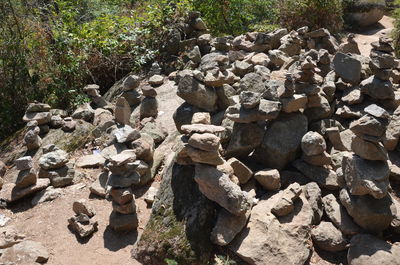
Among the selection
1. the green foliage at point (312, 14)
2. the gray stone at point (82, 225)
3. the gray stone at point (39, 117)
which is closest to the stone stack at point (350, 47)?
the green foliage at point (312, 14)

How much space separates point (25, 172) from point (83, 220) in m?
1.56

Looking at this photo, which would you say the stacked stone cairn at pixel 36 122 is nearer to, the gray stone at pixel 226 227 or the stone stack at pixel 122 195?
the stone stack at pixel 122 195

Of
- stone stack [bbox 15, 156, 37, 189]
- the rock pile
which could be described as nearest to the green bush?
the rock pile

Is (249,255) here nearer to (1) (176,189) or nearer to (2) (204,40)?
(1) (176,189)

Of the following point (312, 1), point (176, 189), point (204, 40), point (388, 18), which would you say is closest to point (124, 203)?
point (176, 189)

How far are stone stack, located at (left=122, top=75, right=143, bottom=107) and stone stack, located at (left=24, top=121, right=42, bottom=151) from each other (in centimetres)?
205

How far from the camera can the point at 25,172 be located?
657 cm

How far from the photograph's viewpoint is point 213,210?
17.7 feet

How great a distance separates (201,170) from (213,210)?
0.60 metres

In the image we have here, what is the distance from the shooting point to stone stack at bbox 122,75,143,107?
8812mm

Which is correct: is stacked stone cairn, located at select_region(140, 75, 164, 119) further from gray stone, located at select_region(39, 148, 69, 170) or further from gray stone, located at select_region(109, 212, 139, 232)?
gray stone, located at select_region(109, 212, 139, 232)

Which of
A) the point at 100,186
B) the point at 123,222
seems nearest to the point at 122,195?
the point at 123,222

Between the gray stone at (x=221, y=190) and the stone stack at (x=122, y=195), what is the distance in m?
1.15

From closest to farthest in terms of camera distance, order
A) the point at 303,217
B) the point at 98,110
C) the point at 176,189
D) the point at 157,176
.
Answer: the point at 303,217 < the point at 176,189 < the point at 157,176 < the point at 98,110
